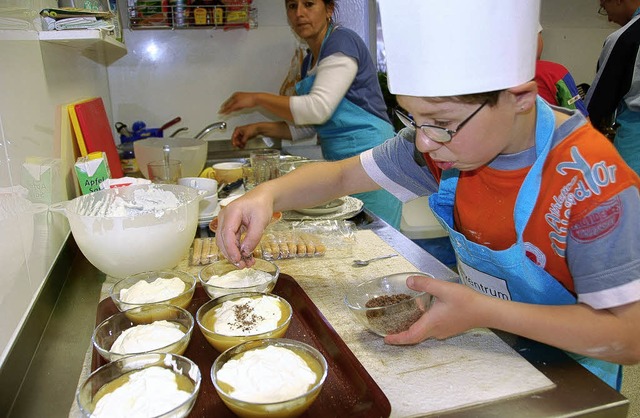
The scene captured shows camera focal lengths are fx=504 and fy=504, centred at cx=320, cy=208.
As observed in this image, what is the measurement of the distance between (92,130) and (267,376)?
4.03 feet

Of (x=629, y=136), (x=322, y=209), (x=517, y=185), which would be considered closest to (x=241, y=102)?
(x=322, y=209)

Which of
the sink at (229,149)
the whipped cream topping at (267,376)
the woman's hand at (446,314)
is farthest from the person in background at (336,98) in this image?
the whipped cream topping at (267,376)

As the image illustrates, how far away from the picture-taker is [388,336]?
0.85 m

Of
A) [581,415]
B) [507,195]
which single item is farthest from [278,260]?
[581,415]

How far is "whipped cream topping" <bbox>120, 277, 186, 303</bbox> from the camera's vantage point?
952 millimetres

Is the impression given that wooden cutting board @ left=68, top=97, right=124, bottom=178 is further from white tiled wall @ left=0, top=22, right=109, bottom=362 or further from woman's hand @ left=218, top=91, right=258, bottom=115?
woman's hand @ left=218, top=91, right=258, bottom=115

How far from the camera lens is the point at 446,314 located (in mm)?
804

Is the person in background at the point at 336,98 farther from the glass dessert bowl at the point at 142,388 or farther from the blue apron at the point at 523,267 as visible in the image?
the glass dessert bowl at the point at 142,388

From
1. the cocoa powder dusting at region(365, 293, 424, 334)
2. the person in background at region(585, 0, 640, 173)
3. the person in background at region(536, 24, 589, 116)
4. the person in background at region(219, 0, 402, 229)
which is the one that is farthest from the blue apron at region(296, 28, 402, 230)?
the cocoa powder dusting at region(365, 293, 424, 334)

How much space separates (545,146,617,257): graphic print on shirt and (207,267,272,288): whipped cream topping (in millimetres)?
546

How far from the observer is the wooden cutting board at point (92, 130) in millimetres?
1521

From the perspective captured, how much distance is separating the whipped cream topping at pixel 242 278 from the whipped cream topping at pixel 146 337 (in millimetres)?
194

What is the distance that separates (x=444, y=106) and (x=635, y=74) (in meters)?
2.00

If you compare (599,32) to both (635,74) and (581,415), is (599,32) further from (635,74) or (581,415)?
(581,415)
